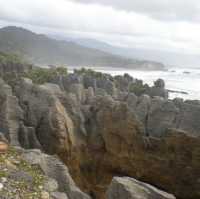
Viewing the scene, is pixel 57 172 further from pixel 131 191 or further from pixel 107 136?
pixel 107 136

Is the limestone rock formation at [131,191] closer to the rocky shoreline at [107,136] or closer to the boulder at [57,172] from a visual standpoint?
the boulder at [57,172]

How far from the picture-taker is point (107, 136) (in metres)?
20.9

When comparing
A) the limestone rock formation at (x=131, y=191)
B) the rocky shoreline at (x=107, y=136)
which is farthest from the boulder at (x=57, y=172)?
the rocky shoreline at (x=107, y=136)

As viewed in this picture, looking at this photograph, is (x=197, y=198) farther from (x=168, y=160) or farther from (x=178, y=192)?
(x=168, y=160)

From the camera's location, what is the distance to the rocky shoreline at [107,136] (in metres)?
18.8

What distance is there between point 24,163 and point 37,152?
0.99 metres

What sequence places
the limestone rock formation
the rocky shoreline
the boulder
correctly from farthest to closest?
the rocky shoreline
the boulder
the limestone rock formation

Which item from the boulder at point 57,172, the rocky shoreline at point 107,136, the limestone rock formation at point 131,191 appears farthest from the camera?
the rocky shoreline at point 107,136

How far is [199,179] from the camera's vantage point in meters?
18.3

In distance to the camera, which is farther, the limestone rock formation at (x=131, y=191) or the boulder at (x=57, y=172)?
the boulder at (x=57, y=172)

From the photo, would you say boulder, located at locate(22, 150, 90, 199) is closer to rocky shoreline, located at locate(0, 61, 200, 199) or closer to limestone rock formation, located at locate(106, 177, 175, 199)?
limestone rock formation, located at locate(106, 177, 175, 199)

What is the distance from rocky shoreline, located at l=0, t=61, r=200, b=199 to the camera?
61.6 ft

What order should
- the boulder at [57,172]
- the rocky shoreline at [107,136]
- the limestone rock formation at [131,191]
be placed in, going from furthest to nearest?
the rocky shoreline at [107,136], the boulder at [57,172], the limestone rock formation at [131,191]

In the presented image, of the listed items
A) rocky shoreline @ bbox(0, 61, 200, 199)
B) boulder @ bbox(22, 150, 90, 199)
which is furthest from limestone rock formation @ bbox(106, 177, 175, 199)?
rocky shoreline @ bbox(0, 61, 200, 199)
